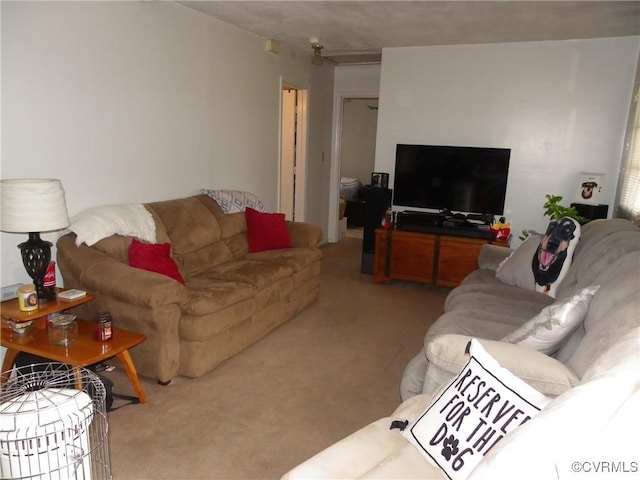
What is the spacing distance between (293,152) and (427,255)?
226cm

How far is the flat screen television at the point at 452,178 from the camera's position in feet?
16.0

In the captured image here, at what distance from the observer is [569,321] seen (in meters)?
1.92

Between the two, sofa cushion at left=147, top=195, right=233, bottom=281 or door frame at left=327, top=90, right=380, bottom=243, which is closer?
sofa cushion at left=147, top=195, right=233, bottom=281

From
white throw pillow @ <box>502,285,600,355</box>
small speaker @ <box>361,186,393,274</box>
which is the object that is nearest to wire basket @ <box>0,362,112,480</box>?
white throw pillow @ <box>502,285,600,355</box>

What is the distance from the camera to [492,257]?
12.2ft

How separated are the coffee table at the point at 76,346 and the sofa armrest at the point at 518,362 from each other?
1575 millimetres

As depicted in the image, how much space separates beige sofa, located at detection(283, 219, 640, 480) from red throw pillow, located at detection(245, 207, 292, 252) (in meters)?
1.64

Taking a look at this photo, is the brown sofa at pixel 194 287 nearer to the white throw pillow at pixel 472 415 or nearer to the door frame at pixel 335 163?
the white throw pillow at pixel 472 415

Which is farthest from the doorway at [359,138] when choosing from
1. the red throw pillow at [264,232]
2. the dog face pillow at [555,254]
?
the dog face pillow at [555,254]

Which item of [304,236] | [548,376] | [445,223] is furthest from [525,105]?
[548,376]

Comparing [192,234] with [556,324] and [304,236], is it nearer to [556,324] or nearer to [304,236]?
[304,236]

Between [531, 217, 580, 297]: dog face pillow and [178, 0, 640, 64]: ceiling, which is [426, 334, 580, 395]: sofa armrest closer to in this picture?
[531, 217, 580, 297]: dog face pillow

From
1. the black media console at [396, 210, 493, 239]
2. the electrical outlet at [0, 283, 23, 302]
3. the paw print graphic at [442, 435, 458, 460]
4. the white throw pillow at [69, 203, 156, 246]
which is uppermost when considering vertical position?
the white throw pillow at [69, 203, 156, 246]

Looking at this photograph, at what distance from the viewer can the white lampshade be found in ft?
7.70
